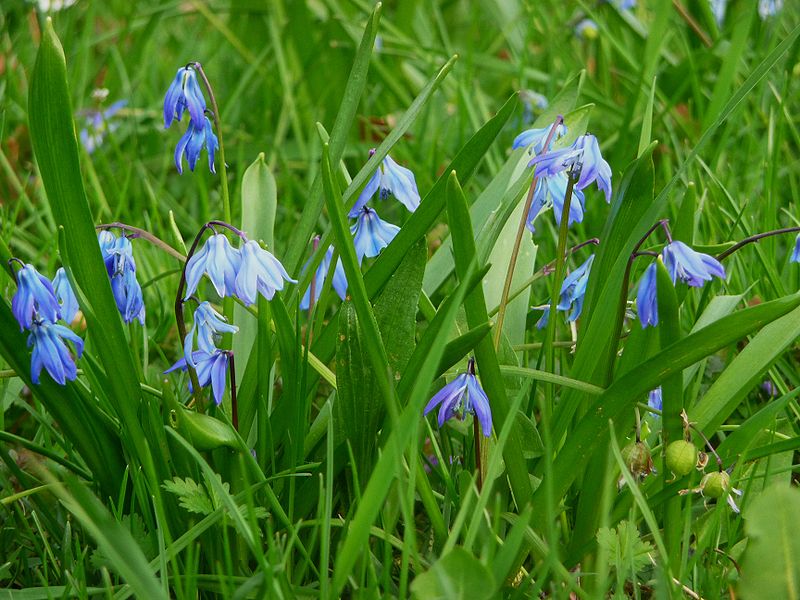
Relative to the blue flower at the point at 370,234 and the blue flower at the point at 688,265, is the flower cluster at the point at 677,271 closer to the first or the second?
the blue flower at the point at 688,265

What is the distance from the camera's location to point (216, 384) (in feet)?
5.33

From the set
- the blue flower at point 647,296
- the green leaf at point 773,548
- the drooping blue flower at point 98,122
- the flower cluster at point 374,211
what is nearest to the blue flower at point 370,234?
the flower cluster at point 374,211

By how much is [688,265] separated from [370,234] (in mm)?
566

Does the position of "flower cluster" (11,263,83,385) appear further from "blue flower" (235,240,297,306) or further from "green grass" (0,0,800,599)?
"blue flower" (235,240,297,306)

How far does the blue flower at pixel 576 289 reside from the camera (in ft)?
5.86

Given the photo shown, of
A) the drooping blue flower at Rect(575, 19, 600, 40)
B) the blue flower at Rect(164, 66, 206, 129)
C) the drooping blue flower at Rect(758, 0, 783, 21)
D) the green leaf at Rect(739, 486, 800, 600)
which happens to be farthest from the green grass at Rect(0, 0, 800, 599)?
the drooping blue flower at Rect(575, 19, 600, 40)

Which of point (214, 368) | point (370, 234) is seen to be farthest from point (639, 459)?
point (214, 368)

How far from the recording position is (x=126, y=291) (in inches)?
65.8

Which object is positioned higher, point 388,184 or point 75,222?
point 75,222

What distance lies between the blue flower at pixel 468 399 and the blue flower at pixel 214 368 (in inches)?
14.3

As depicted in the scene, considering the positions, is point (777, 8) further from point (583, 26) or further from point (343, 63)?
point (343, 63)

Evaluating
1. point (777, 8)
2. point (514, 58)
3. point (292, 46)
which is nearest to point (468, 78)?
point (514, 58)

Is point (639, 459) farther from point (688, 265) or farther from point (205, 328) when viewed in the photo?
point (205, 328)

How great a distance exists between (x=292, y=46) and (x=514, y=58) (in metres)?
0.95
